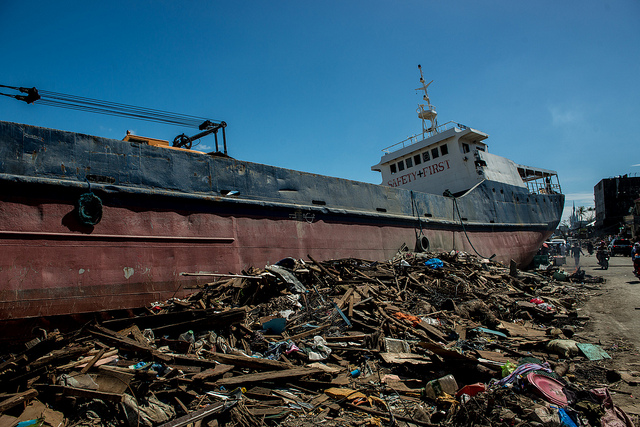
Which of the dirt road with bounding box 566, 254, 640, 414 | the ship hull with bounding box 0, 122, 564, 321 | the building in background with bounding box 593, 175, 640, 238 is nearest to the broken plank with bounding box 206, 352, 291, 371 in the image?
the ship hull with bounding box 0, 122, 564, 321

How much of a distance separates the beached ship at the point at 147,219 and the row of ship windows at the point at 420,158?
4968 millimetres

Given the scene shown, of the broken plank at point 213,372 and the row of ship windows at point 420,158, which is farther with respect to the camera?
the row of ship windows at point 420,158

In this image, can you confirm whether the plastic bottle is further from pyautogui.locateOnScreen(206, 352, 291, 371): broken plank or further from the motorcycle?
the motorcycle

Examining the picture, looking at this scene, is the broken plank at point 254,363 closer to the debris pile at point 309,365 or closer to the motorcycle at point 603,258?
the debris pile at point 309,365

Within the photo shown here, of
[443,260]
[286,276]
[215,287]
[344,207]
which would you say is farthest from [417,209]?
[215,287]

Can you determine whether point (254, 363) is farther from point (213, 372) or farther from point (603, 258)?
point (603, 258)

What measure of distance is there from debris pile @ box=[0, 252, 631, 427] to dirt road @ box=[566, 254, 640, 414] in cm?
20

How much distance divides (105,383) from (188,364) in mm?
757

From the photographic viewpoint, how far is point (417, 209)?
11391mm

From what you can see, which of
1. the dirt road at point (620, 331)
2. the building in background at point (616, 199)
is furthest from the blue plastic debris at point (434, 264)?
the building in background at point (616, 199)

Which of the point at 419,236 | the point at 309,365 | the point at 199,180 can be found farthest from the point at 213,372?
the point at 419,236

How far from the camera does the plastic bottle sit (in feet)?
11.3

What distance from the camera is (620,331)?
5344 millimetres

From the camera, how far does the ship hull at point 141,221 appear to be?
4.97 m
